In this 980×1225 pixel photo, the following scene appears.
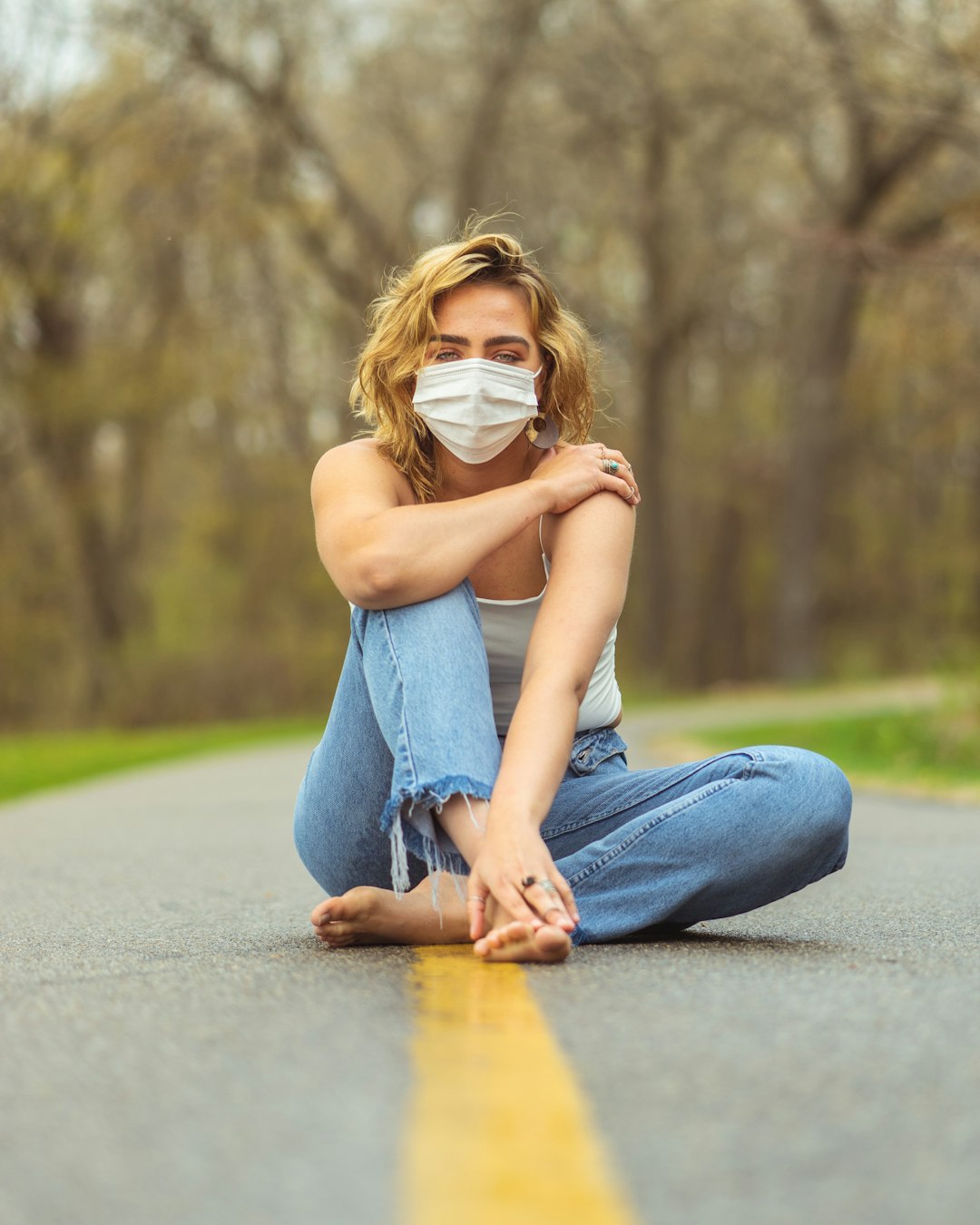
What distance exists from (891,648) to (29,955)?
3360 centimetres

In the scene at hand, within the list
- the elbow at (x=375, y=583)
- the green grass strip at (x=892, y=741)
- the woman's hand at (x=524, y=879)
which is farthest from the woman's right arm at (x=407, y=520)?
the green grass strip at (x=892, y=741)

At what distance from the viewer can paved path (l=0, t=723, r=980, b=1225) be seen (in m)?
1.70

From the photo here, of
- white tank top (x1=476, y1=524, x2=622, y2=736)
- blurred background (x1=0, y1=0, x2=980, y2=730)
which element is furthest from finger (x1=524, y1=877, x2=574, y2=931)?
blurred background (x1=0, y1=0, x2=980, y2=730)

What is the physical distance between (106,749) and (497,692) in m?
12.2

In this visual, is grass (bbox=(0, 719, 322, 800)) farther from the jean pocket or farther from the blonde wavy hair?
the jean pocket

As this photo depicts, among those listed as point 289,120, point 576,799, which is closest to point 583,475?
point 576,799

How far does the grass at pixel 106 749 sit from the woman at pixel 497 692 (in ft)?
22.9

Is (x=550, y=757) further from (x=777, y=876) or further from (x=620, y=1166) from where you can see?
(x=620, y=1166)

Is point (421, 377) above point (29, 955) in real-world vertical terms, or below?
above

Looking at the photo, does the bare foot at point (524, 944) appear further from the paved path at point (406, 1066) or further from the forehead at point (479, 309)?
the forehead at point (479, 309)

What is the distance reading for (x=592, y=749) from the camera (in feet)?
11.9

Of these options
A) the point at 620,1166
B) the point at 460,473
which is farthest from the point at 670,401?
the point at 620,1166

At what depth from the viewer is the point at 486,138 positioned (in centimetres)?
2431

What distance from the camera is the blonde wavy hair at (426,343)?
372cm
